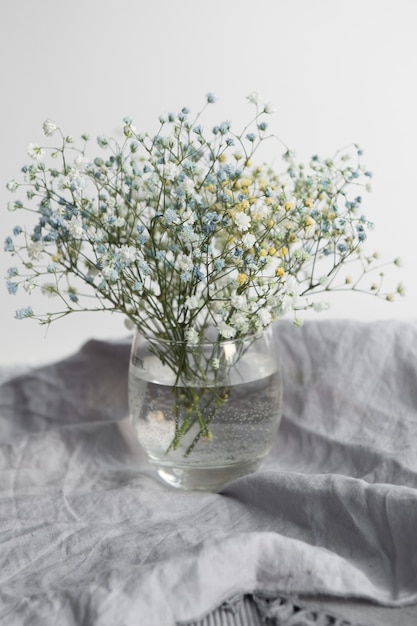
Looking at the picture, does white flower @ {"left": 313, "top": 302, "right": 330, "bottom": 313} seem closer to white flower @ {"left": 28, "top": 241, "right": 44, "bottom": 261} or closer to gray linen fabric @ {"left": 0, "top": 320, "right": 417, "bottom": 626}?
gray linen fabric @ {"left": 0, "top": 320, "right": 417, "bottom": 626}

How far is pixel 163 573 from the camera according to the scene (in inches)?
36.1

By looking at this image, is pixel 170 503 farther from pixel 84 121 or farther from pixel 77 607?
pixel 84 121

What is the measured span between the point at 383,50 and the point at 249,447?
3.76 ft

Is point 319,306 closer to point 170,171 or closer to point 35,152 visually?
point 170,171

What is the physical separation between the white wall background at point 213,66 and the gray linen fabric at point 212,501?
0.64 m

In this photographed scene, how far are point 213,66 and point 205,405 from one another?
104 centimetres

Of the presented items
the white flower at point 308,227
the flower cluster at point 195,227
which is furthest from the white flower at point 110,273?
the white flower at point 308,227

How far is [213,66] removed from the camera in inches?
77.0

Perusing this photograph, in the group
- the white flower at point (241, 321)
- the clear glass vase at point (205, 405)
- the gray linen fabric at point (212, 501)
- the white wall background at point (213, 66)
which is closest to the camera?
the gray linen fabric at point (212, 501)

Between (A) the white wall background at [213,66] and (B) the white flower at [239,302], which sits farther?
(A) the white wall background at [213,66]

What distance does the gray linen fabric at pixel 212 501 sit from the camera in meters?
0.92

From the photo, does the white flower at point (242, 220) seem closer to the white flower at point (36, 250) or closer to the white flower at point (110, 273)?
the white flower at point (110, 273)

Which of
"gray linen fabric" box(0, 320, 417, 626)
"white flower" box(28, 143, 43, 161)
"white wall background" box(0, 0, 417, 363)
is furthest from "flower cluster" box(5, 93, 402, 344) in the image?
"white wall background" box(0, 0, 417, 363)

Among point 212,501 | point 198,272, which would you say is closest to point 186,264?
point 198,272
